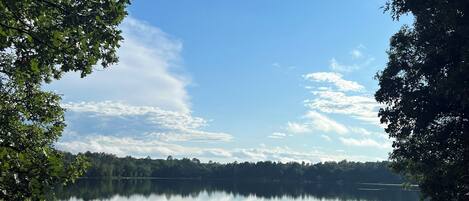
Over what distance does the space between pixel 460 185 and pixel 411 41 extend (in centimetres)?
551

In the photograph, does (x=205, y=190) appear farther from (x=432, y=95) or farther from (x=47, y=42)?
(x=47, y=42)

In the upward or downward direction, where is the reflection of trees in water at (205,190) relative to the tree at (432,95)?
downward

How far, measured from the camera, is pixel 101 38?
7047mm

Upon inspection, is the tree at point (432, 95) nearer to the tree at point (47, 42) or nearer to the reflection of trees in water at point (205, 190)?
the tree at point (47, 42)

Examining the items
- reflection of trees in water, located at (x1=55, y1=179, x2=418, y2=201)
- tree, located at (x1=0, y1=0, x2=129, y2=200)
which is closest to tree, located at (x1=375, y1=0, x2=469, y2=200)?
tree, located at (x1=0, y1=0, x2=129, y2=200)

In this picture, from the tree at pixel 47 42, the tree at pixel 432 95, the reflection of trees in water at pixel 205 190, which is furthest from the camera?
the reflection of trees in water at pixel 205 190

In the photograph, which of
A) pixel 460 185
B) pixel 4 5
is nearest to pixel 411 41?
pixel 460 185

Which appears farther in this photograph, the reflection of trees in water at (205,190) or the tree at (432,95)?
the reflection of trees in water at (205,190)

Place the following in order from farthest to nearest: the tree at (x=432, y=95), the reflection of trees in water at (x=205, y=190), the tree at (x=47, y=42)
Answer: the reflection of trees in water at (x=205, y=190) < the tree at (x=432, y=95) < the tree at (x=47, y=42)

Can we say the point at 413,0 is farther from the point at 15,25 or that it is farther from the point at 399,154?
the point at 15,25

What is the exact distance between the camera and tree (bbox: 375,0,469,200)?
15.4m

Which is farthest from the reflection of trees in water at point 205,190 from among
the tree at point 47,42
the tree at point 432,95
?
the tree at point 47,42

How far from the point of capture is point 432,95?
55.2 feet

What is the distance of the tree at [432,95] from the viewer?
15.4 meters
